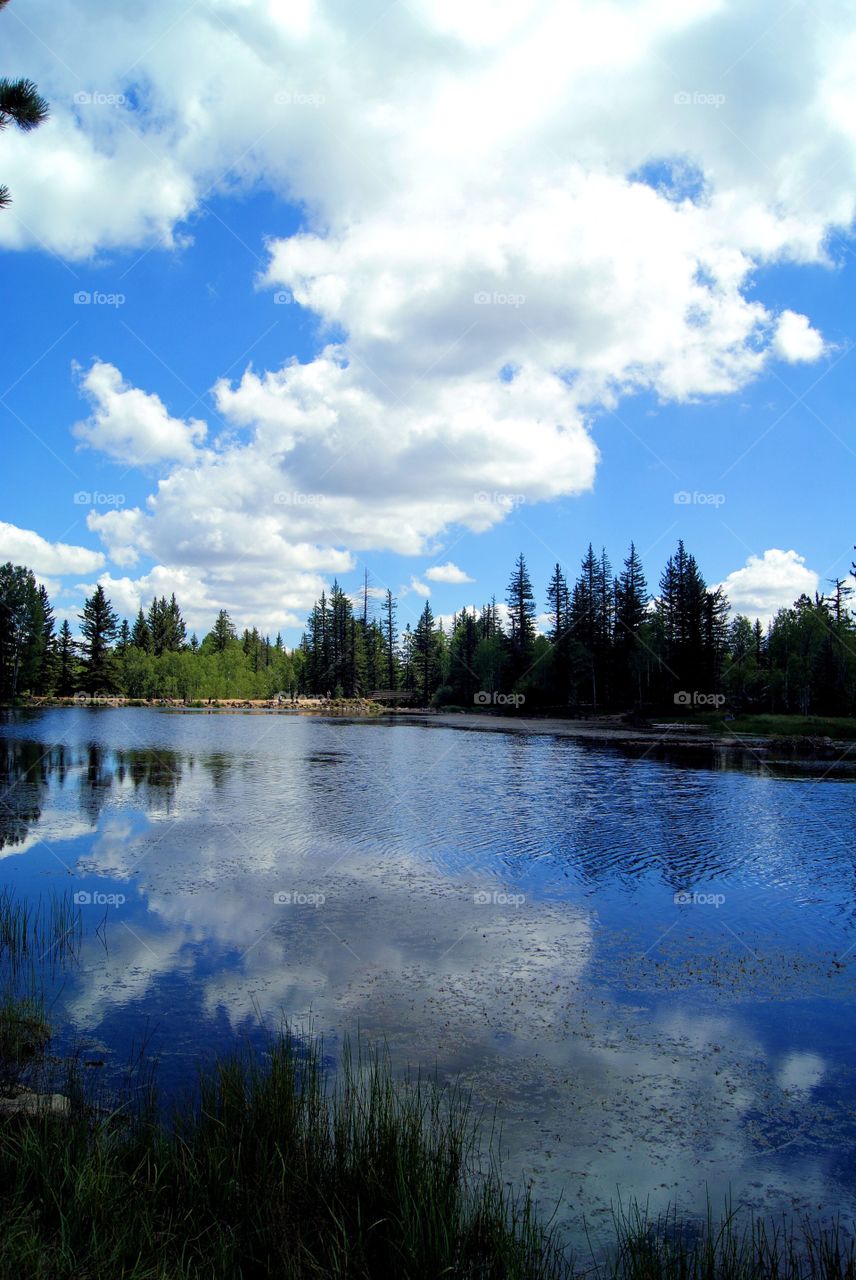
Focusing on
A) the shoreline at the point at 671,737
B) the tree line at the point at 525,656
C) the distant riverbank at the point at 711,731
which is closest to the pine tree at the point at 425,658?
the tree line at the point at 525,656

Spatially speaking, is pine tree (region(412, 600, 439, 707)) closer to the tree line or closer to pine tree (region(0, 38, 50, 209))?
the tree line

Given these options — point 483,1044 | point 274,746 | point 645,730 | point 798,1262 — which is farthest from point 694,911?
point 645,730

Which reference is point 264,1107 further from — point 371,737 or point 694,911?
point 371,737

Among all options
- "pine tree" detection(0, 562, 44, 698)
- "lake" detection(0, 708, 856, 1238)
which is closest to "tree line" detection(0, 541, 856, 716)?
"pine tree" detection(0, 562, 44, 698)

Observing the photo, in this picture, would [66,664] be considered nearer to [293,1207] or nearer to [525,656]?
[525,656]

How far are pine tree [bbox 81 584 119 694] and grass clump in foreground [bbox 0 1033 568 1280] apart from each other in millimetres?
149793

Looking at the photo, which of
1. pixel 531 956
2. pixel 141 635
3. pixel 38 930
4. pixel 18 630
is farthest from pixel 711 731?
pixel 141 635

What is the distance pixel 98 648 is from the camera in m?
148

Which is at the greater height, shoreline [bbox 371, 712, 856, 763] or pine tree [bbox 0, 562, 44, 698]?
pine tree [bbox 0, 562, 44, 698]

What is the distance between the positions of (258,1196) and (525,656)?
395ft

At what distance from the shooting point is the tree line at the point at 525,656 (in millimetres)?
98875

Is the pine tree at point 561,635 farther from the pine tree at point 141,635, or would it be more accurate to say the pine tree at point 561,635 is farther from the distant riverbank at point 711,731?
the pine tree at point 141,635

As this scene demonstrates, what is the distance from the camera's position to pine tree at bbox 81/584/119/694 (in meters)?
146

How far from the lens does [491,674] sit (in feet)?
429
